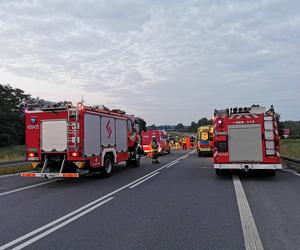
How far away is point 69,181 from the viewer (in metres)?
13.3

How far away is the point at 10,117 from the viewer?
272 ft

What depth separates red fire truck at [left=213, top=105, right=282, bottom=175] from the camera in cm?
1288

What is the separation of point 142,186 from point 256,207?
4.45 m

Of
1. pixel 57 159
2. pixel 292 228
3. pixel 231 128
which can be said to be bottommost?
pixel 292 228

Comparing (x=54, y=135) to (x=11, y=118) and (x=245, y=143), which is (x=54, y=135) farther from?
(x=11, y=118)

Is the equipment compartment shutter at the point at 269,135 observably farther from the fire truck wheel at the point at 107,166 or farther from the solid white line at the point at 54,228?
the solid white line at the point at 54,228

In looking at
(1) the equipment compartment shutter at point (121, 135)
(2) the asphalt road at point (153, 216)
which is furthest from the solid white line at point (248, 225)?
(1) the equipment compartment shutter at point (121, 135)

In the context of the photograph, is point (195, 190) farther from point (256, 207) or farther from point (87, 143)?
point (87, 143)

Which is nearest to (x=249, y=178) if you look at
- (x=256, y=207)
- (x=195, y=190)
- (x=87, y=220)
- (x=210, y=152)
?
(x=195, y=190)

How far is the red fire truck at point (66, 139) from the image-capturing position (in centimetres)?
1254

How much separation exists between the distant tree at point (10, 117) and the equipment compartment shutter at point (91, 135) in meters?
68.1

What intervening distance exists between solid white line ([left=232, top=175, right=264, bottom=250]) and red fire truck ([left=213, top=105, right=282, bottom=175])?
351cm

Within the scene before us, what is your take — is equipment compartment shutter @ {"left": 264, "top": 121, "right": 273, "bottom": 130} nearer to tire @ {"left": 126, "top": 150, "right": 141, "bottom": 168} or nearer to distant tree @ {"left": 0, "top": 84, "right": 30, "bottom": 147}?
tire @ {"left": 126, "top": 150, "right": 141, "bottom": 168}

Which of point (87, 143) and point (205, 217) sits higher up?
point (87, 143)
